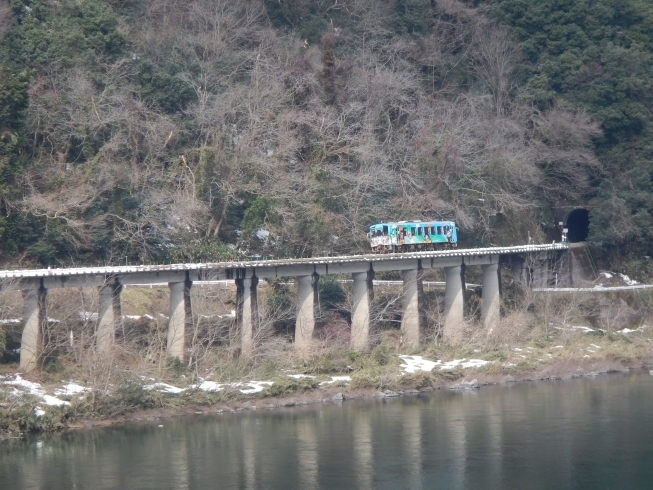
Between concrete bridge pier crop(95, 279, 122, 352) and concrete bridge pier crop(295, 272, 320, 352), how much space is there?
9597 mm

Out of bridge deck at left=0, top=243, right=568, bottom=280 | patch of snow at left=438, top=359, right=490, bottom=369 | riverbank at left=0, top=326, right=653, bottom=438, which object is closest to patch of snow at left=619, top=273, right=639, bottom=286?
bridge deck at left=0, top=243, right=568, bottom=280

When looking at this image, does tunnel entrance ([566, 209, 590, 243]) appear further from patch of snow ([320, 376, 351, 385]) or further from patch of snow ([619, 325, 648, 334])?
patch of snow ([320, 376, 351, 385])

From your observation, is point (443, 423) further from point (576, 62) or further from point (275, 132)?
point (576, 62)

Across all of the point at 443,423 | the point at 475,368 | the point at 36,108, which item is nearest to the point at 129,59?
the point at 36,108

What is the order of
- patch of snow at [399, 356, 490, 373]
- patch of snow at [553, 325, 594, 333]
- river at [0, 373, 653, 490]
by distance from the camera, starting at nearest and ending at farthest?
river at [0, 373, 653, 490], patch of snow at [399, 356, 490, 373], patch of snow at [553, 325, 594, 333]

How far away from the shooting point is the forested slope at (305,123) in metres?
63.1

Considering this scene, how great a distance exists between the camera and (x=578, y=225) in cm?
8262

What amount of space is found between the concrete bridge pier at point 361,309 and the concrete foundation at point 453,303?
4.81 m

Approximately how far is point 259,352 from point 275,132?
19.7m

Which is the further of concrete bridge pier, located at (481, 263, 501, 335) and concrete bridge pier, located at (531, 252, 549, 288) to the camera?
concrete bridge pier, located at (531, 252, 549, 288)

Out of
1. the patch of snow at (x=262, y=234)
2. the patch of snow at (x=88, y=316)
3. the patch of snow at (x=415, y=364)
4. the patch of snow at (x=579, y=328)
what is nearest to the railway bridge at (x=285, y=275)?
the patch of snow at (x=88, y=316)

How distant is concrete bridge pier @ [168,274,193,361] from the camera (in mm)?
52750

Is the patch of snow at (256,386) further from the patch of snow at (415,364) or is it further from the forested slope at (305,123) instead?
the forested slope at (305,123)

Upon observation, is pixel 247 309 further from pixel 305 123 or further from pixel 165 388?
pixel 305 123
